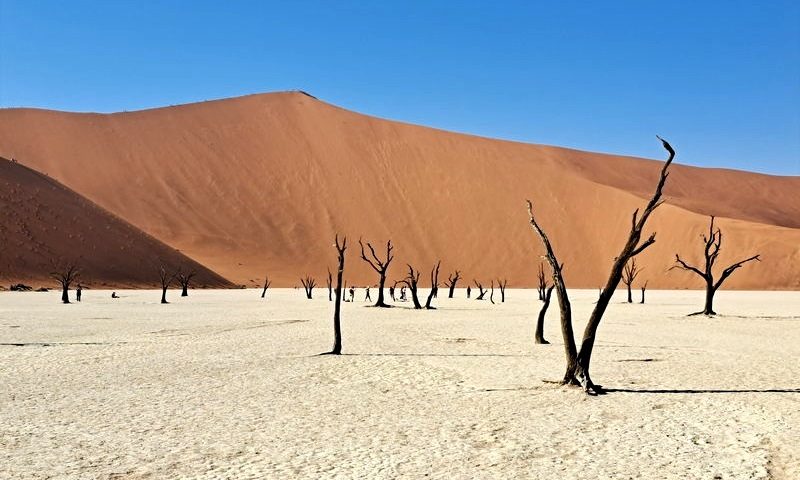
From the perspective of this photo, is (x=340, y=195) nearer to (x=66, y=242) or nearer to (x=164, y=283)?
(x=66, y=242)

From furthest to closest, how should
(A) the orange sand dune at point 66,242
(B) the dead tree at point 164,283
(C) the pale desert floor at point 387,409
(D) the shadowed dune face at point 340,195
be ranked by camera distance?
1. (D) the shadowed dune face at point 340,195
2. (A) the orange sand dune at point 66,242
3. (B) the dead tree at point 164,283
4. (C) the pale desert floor at point 387,409

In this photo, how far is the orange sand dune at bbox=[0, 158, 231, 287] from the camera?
189 ft

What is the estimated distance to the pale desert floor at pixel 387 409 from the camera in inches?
291

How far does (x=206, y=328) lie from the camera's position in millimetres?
23641

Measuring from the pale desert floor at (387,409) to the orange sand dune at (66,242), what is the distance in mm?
41135

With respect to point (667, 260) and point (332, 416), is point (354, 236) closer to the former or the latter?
point (667, 260)

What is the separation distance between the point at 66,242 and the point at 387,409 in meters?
57.7

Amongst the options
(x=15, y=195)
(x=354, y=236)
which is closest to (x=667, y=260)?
(x=354, y=236)

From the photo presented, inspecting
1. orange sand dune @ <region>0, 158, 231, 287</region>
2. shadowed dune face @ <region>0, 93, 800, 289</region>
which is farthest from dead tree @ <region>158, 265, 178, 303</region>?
shadowed dune face @ <region>0, 93, 800, 289</region>

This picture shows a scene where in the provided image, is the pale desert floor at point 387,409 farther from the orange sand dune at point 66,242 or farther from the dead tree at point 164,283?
the orange sand dune at point 66,242

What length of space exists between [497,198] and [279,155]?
2841 cm

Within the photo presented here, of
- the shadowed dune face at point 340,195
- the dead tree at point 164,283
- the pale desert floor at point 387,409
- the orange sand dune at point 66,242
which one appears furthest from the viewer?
the shadowed dune face at point 340,195

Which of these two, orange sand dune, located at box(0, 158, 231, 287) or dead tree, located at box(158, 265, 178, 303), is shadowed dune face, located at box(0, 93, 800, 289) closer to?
orange sand dune, located at box(0, 158, 231, 287)

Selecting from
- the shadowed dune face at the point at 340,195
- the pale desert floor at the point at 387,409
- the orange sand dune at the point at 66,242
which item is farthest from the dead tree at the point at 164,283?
the pale desert floor at the point at 387,409
